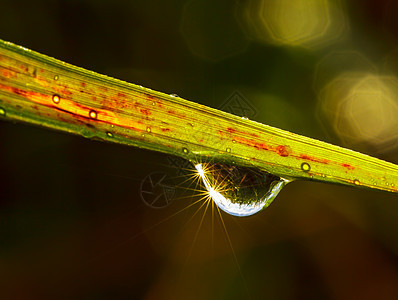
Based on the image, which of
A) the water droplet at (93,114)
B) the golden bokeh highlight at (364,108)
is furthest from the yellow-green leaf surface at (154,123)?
the golden bokeh highlight at (364,108)

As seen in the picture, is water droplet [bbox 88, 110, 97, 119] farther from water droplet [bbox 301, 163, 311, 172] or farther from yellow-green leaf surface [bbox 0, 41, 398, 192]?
water droplet [bbox 301, 163, 311, 172]

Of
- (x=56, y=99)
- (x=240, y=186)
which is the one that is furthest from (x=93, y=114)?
(x=240, y=186)

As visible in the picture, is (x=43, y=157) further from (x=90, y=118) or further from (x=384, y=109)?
(x=384, y=109)

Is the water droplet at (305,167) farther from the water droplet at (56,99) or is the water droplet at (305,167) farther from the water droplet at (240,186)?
the water droplet at (56,99)

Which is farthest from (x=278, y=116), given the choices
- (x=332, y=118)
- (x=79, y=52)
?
(x=79, y=52)

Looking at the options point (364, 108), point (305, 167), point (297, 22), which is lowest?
point (305, 167)

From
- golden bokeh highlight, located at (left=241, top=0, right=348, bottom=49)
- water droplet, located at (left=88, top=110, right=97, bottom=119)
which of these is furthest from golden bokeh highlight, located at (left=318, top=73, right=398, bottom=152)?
water droplet, located at (left=88, top=110, right=97, bottom=119)

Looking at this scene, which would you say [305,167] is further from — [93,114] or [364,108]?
[364,108]
